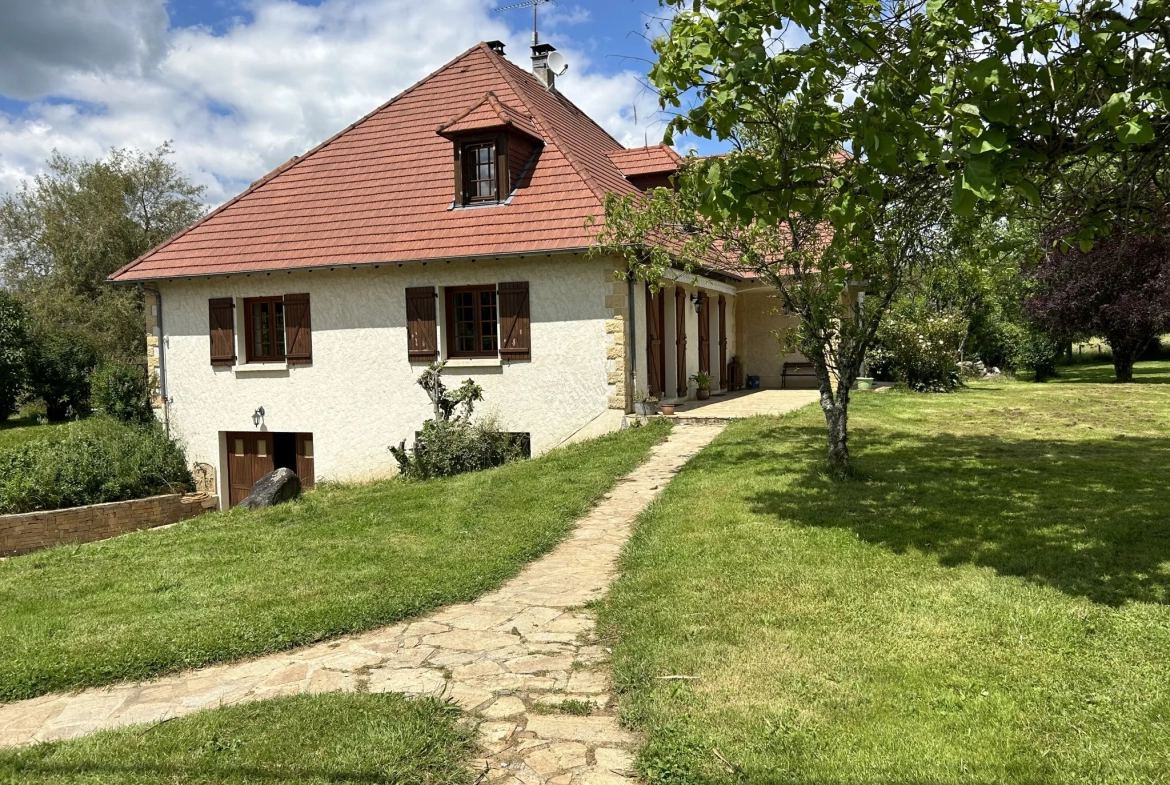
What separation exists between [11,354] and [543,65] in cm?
1587

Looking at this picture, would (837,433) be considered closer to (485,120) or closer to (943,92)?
(943,92)

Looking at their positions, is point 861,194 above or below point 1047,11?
below

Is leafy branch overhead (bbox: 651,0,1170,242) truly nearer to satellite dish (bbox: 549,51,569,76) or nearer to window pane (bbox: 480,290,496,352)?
window pane (bbox: 480,290,496,352)

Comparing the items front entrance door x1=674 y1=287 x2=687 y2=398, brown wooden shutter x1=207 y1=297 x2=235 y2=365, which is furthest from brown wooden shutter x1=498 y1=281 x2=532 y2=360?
brown wooden shutter x1=207 y1=297 x2=235 y2=365

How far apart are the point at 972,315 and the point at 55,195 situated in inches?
1314

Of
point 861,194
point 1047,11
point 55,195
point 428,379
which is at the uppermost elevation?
point 55,195

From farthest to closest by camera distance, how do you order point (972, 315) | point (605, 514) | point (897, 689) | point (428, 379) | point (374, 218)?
point (972, 315), point (374, 218), point (428, 379), point (605, 514), point (897, 689)

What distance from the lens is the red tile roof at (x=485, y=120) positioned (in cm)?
1438

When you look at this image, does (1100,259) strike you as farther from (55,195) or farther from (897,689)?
(55,195)

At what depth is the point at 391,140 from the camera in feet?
56.4

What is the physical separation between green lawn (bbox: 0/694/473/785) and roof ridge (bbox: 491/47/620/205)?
1047cm

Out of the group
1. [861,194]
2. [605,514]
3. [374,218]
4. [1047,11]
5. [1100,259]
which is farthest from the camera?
[1100,259]

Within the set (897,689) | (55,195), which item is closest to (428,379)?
(897,689)

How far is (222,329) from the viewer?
16.2 meters
